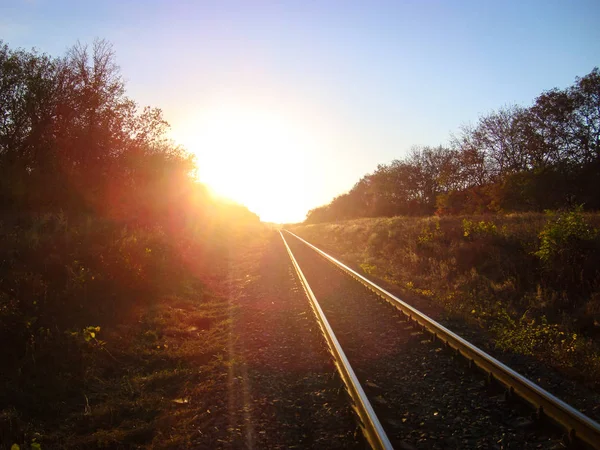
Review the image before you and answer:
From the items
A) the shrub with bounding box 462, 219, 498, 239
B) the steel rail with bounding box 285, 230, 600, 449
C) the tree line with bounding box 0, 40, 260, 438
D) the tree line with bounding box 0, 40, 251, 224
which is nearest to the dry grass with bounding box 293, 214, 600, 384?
the shrub with bounding box 462, 219, 498, 239

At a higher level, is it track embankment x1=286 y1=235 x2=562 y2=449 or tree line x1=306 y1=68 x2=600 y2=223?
tree line x1=306 y1=68 x2=600 y2=223

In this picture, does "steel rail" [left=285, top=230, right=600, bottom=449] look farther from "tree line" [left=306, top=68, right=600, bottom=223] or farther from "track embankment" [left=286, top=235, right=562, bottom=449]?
"tree line" [left=306, top=68, right=600, bottom=223]

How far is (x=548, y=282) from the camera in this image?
9445mm

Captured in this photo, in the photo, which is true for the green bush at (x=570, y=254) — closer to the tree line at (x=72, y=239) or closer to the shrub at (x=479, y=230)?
the shrub at (x=479, y=230)

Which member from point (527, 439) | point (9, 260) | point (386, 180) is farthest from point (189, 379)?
point (386, 180)

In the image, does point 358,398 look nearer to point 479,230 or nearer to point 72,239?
point 72,239

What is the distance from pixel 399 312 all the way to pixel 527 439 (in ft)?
15.4

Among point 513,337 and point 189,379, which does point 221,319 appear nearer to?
point 189,379

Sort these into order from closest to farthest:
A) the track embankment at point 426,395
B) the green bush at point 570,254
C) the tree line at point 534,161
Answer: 1. the track embankment at point 426,395
2. the green bush at point 570,254
3. the tree line at point 534,161

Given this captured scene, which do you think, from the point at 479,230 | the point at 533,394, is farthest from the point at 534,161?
the point at 533,394

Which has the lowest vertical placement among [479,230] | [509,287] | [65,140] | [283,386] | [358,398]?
[283,386]

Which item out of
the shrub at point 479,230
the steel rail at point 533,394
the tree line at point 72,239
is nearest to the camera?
the steel rail at point 533,394

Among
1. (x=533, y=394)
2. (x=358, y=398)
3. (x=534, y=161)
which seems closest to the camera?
(x=533, y=394)

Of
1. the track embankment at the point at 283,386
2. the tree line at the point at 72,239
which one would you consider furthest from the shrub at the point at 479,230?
the tree line at the point at 72,239
